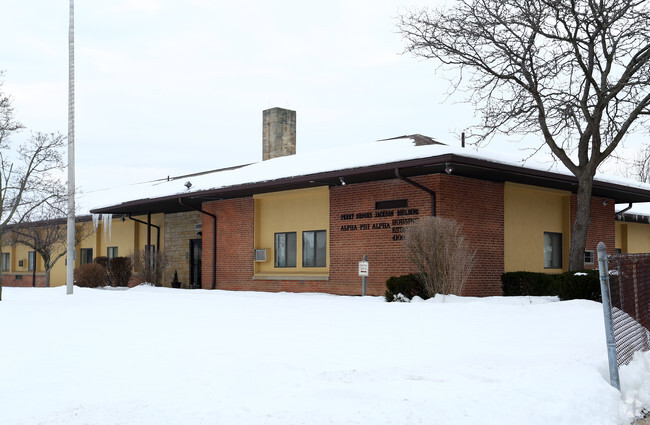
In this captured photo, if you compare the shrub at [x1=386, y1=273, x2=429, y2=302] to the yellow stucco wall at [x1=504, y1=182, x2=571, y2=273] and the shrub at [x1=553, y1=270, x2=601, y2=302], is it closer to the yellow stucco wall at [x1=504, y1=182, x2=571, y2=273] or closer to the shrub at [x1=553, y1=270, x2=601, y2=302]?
the shrub at [x1=553, y1=270, x2=601, y2=302]

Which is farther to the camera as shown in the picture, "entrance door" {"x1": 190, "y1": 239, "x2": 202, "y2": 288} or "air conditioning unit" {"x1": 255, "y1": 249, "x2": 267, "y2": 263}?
"entrance door" {"x1": 190, "y1": 239, "x2": 202, "y2": 288}

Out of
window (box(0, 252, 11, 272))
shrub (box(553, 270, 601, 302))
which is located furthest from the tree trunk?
window (box(0, 252, 11, 272))

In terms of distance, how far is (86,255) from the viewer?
3462 centimetres

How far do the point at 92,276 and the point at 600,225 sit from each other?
17.9 metres

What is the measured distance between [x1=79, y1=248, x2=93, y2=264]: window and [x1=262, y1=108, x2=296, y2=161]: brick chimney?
32.1 ft

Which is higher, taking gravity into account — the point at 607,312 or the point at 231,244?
the point at 231,244

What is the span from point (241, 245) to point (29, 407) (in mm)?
17347

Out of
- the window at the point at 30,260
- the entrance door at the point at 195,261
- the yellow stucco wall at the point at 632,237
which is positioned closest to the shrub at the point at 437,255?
the entrance door at the point at 195,261

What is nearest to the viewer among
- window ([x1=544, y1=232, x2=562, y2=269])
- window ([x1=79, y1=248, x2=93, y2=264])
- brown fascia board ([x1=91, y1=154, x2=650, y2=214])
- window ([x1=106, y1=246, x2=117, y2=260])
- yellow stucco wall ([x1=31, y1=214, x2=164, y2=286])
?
brown fascia board ([x1=91, y1=154, x2=650, y2=214])

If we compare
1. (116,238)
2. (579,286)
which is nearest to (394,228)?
(579,286)

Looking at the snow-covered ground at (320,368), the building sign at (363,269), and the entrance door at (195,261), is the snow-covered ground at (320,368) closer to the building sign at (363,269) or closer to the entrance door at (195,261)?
the building sign at (363,269)

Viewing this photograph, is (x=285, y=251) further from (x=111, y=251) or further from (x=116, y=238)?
(x=111, y=251)

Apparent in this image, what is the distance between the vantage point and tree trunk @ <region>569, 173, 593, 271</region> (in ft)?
57.4

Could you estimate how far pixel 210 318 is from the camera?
13383 mm
